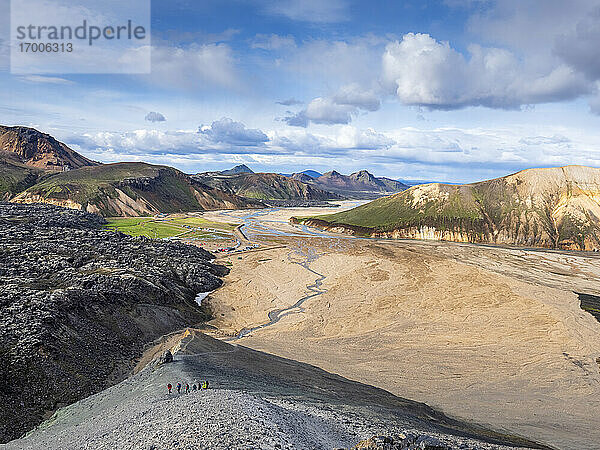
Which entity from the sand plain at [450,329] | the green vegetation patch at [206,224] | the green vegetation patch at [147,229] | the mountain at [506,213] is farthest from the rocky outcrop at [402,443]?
the green vegetation patch at [206,224]

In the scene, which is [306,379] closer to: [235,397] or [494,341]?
[235,397]

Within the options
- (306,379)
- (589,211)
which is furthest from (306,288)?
(589,211)

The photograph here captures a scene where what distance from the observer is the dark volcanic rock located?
2839cm

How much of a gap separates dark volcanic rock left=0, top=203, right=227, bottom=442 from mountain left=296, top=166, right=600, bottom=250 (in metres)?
89.4

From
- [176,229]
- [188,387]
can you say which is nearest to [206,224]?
[176,229]

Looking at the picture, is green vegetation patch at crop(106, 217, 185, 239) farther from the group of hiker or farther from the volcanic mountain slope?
the group of hiker

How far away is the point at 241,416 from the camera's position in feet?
63.3

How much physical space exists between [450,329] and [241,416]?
39005 millimetres

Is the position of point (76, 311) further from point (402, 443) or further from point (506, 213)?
point (506, 213)

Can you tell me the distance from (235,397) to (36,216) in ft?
→ 407

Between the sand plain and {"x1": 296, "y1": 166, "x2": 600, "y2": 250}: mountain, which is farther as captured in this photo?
{"x1": 296, "y1": 166, "x2": 600, "y2": 250}: mountain

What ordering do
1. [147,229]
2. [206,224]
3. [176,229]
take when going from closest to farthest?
[147,229]
[176,229]
[206,224]

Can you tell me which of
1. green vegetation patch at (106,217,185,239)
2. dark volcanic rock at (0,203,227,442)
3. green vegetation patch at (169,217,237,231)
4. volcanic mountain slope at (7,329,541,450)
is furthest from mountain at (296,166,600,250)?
volcanic mountain slope at (7,329,541,450)

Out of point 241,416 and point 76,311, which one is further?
point 76,311
